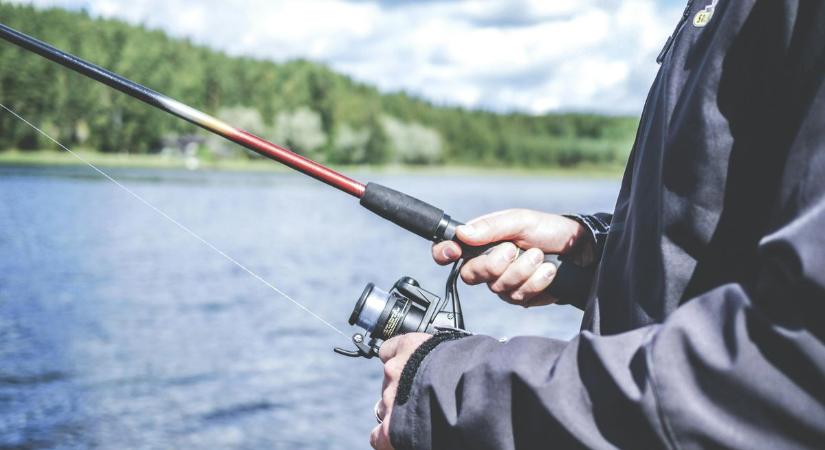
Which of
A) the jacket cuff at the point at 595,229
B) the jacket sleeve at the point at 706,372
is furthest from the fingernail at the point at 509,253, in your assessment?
the jacket sleeve at the point at 706,372

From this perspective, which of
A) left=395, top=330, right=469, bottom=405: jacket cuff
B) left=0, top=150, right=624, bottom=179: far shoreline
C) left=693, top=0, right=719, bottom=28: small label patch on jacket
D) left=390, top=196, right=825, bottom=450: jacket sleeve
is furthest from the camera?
left=0, top=150, right=624, bottom=179: far shoreline

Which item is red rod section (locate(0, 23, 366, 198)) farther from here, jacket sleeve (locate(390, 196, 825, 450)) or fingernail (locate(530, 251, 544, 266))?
jacket sleeve (locate(390, 196, 825, 450))

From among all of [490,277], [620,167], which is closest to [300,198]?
[490,277]

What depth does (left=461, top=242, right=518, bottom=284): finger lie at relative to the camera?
2004mm

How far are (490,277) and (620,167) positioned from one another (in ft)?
340

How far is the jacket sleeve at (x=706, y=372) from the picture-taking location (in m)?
0.97

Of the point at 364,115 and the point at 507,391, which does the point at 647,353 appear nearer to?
the point at 507,391

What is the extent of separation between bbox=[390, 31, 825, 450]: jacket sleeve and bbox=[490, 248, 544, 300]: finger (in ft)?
2.23

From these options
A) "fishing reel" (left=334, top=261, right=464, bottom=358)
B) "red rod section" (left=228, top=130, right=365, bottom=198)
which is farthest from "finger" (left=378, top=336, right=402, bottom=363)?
"red rod section" (left=228, top=130, right=365, bottom=198)

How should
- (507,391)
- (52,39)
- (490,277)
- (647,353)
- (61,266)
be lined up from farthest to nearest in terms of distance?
(52,39), (61,266), (490,277), (507,391), (647,353)

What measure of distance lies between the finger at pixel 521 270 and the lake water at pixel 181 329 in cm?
444

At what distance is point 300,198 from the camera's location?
32969mm

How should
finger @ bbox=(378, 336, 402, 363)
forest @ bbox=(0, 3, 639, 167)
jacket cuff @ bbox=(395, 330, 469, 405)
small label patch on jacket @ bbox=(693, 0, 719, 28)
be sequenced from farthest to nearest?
forest @ bbox=(0, 3, 639, 167), finger @ bbox=(378, 336, 402, 363), jacket cuff @ bbox=(395, 330, 469, 405), small label patch on jacket @ bbox=(693, 0, 719, 28)

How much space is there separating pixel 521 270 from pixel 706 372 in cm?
97
